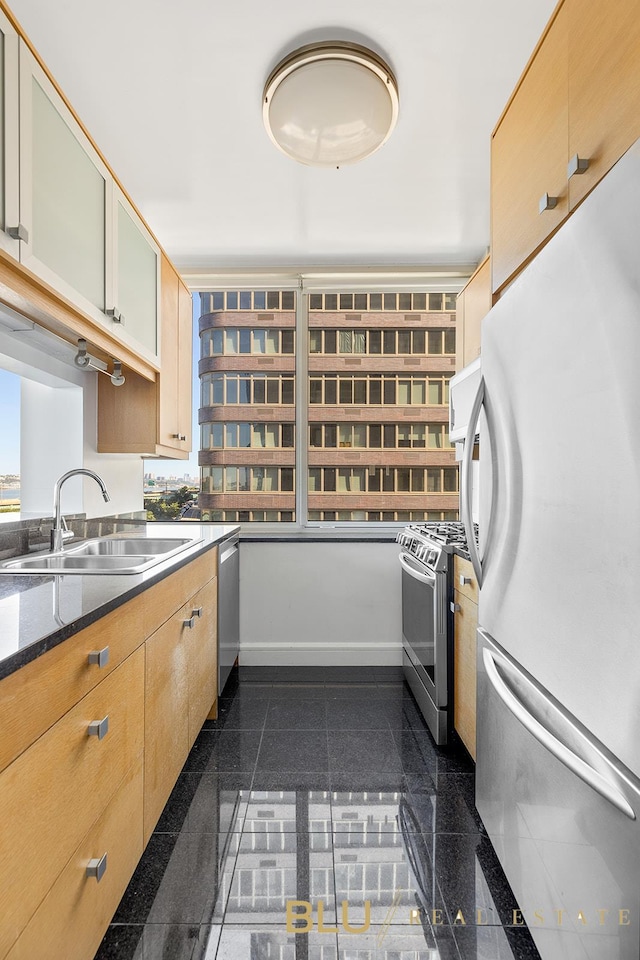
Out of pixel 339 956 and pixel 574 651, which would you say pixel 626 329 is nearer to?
pixel 574 651

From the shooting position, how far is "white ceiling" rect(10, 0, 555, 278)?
1.82 meters

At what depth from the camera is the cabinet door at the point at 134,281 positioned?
2219 millimetres

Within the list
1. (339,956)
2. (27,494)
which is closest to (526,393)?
(339,956)

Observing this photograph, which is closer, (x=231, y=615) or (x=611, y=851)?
(x=611, y=851)

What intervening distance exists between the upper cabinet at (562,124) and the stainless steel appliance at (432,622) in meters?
1.12

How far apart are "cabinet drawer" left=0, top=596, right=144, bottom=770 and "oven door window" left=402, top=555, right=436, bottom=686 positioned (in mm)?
1444

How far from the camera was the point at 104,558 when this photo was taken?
2145 millimetres

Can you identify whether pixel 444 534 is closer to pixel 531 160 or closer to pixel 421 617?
pixel 421 617

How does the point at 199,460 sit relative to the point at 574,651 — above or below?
above

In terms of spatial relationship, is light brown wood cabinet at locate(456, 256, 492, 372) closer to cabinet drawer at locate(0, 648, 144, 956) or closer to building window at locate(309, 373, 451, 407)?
building window at locate(309, 373, 451, 407)

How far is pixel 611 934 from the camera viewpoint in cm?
96

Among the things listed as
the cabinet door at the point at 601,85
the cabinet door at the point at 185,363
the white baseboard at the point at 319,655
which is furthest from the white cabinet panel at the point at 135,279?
the white baseboard at the point at 319,655

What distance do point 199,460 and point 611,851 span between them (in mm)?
3153

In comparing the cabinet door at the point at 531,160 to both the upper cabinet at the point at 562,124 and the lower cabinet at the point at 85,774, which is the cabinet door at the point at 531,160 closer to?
the upper cabinet at the point at 562,124
